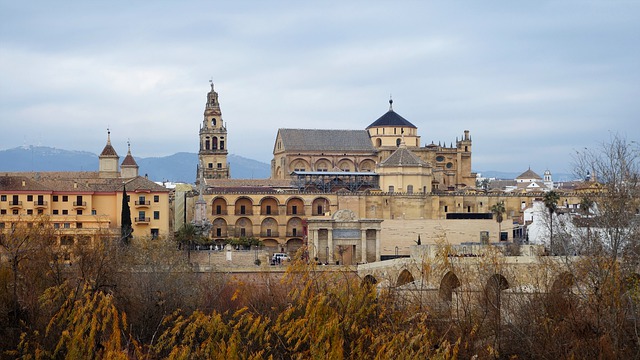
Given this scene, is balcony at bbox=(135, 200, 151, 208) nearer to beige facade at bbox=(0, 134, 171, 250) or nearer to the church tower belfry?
beige facade at bbox=(0, 134, 171, 250)

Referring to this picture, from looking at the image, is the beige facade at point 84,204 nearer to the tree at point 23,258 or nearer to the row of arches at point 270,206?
the tree at point 23,258

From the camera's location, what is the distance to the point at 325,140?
3479 inches

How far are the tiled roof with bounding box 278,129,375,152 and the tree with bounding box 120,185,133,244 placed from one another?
27.3 m

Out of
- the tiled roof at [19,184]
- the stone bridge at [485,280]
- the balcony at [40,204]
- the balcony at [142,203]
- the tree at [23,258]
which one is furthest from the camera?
the balcony at [142,203]

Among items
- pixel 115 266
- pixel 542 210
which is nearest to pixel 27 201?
pixel 115 266

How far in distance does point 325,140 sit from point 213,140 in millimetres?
11388

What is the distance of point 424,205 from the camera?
7644cm

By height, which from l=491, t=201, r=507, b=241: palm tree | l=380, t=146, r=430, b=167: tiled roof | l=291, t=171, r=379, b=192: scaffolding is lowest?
l=491, t=201, r=507, b=241: palm tree

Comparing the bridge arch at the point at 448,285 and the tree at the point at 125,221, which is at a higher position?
the tree at the point at 125,221

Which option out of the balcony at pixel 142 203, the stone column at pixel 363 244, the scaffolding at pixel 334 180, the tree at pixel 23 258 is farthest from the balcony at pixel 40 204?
the scaffolding at pixel 334 180

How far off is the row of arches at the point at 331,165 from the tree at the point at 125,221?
86.3 ft

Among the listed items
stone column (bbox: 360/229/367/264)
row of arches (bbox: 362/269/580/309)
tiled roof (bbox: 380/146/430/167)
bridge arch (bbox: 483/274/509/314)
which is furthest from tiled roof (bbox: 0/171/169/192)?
bridge arch (bbox: 483/274/509/314)

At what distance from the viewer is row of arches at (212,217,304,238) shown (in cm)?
7338

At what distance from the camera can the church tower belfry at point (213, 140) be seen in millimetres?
93812
